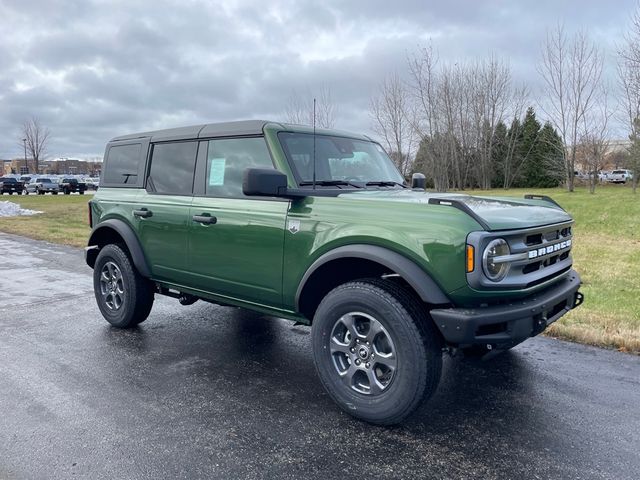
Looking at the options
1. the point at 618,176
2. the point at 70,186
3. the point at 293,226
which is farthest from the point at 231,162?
the point at 618,176

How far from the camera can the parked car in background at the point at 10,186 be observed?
4356 centimetres

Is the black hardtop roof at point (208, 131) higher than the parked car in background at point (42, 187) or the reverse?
the reverse

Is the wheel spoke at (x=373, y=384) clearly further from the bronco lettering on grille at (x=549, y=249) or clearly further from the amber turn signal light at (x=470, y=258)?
the bronco lettering on grille at (x=549, y=249)

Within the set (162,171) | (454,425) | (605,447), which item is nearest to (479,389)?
(454,425)

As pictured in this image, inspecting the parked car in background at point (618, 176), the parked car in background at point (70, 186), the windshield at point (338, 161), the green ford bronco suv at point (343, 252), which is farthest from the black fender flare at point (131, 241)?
the parked car in background at point (618, 176)

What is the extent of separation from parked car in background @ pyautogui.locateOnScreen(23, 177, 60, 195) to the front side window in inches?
1878

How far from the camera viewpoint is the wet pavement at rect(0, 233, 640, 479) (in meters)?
2.75

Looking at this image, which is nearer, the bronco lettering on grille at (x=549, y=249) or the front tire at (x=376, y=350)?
the front tire at (x=376, y=350)

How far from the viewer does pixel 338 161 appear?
428 centimetres

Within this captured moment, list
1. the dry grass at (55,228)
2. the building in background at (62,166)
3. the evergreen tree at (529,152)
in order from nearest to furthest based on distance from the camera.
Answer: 1. the dry grass at (55,228)
2. the evergreen tree at (529,152)
3. the building in background at (62,166)

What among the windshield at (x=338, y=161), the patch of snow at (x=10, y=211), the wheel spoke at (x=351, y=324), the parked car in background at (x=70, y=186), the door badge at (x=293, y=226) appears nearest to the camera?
the wheel spoke at (x=351, y=324)

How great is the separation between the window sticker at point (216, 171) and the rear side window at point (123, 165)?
1179 mm

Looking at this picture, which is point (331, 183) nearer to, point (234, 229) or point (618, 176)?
point (234, 229)

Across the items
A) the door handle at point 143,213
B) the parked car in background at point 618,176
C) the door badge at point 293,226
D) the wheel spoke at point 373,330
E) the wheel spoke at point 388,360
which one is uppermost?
the parked car in background at point 618,176
